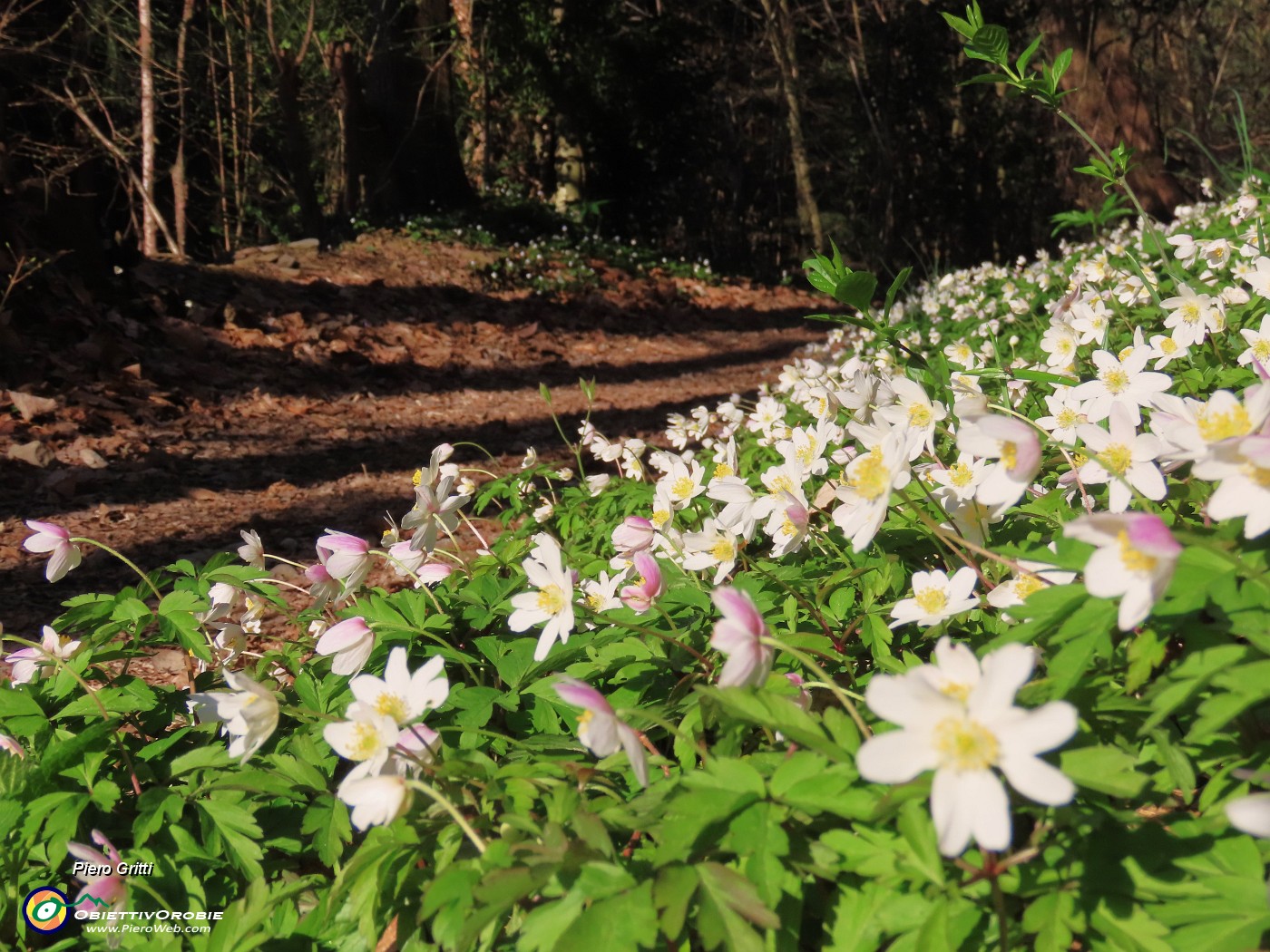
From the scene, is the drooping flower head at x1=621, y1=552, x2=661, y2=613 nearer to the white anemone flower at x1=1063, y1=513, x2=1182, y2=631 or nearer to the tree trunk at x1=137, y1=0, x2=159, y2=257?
the white anemone flower at x1=1063, y1=513, x2=1182, y2=631

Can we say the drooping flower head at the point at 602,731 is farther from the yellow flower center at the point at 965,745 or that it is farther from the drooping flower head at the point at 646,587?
the drooping flower head at the point at 646,587

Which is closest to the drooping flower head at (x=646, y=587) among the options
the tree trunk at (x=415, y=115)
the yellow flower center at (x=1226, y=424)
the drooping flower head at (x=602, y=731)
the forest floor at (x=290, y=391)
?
the drooping flower head at (x=602, y=731)

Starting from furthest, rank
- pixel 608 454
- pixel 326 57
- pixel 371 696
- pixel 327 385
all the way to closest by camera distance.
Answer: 1. pixel 326 57
2. pixel 327 385
3. pixel 608 454
4. pixel 371 696

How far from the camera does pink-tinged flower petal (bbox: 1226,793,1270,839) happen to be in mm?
772

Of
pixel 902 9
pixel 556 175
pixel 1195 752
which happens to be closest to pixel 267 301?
pixel 1195 752

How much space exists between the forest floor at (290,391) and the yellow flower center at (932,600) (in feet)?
10.5

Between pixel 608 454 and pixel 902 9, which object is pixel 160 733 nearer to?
pixel 608 454

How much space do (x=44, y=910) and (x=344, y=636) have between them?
0.59 m

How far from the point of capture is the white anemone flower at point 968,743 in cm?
81

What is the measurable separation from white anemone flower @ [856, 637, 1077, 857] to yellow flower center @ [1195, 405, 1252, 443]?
0.42 metres

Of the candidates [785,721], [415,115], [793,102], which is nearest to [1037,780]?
[785,721]

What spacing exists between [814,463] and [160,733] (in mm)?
1336

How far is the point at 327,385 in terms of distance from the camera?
7016 millimetres

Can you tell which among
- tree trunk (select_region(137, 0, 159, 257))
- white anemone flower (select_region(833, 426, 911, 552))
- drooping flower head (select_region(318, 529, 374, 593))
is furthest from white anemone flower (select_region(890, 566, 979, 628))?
tree trunk (select_region(137, 0, 159, 257))
